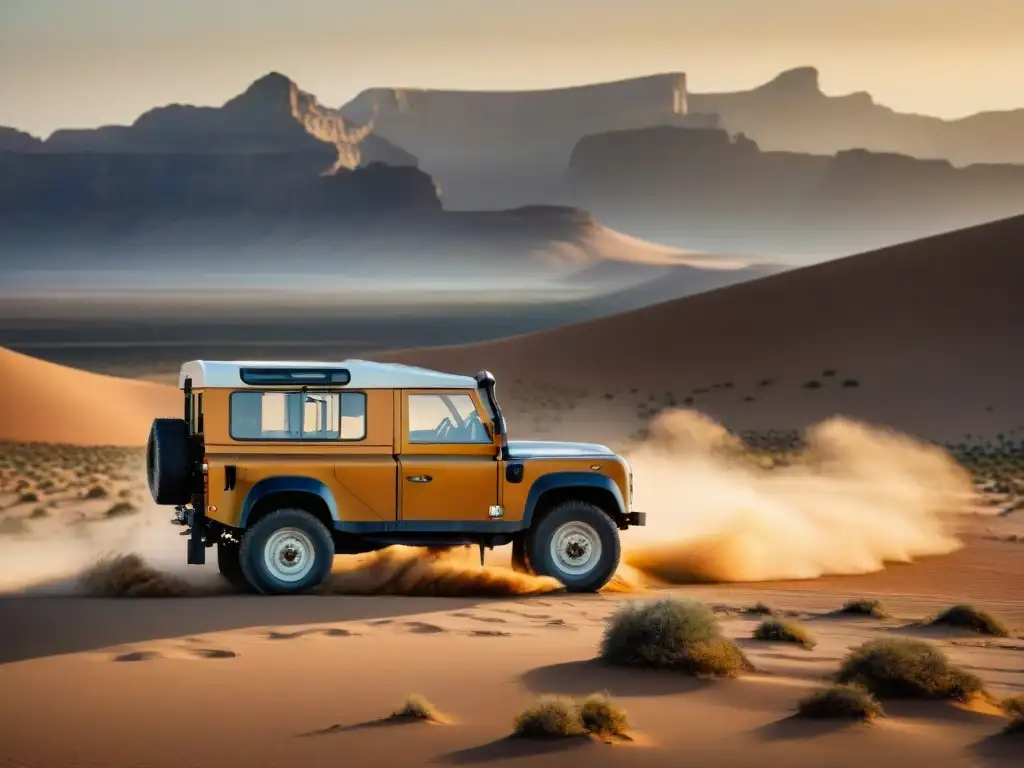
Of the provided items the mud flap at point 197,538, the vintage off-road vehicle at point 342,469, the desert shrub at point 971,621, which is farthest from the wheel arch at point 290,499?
the desert shrub at point 971,621

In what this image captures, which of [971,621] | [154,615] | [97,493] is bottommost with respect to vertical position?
[971,621]

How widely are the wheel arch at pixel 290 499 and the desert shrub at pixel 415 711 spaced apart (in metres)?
5.29

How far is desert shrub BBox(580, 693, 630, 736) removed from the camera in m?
12.5

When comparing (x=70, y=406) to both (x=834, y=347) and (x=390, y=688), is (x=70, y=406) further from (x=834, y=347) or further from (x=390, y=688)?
(x=390, y=688)

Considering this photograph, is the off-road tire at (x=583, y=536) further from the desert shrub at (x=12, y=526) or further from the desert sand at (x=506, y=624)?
the desert shrub at (x=12, y=526)

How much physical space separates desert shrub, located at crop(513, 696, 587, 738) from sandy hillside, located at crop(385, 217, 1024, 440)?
47260 mm

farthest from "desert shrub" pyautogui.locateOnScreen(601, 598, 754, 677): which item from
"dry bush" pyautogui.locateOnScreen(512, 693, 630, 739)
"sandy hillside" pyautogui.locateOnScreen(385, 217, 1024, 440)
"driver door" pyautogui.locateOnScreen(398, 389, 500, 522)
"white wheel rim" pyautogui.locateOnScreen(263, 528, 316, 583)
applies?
"sandy hillside" pyautogui.locateOnScreen(385, 217, 1024, 440)

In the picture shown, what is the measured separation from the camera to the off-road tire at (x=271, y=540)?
719 inches

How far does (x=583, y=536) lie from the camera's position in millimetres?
19062

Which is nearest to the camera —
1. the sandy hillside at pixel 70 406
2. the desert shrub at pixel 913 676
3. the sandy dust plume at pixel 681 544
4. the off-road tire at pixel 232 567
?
the desert shrub at pixel 913 676

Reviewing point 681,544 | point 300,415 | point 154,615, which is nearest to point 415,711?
point 154,615

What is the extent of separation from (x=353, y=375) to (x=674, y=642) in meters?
5.02

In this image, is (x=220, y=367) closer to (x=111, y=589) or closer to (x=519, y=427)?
(x=111, y=589)

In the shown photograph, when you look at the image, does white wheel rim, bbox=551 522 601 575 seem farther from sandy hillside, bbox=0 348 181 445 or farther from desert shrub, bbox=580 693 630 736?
sandy hillside, bbox=0 348 181 445
